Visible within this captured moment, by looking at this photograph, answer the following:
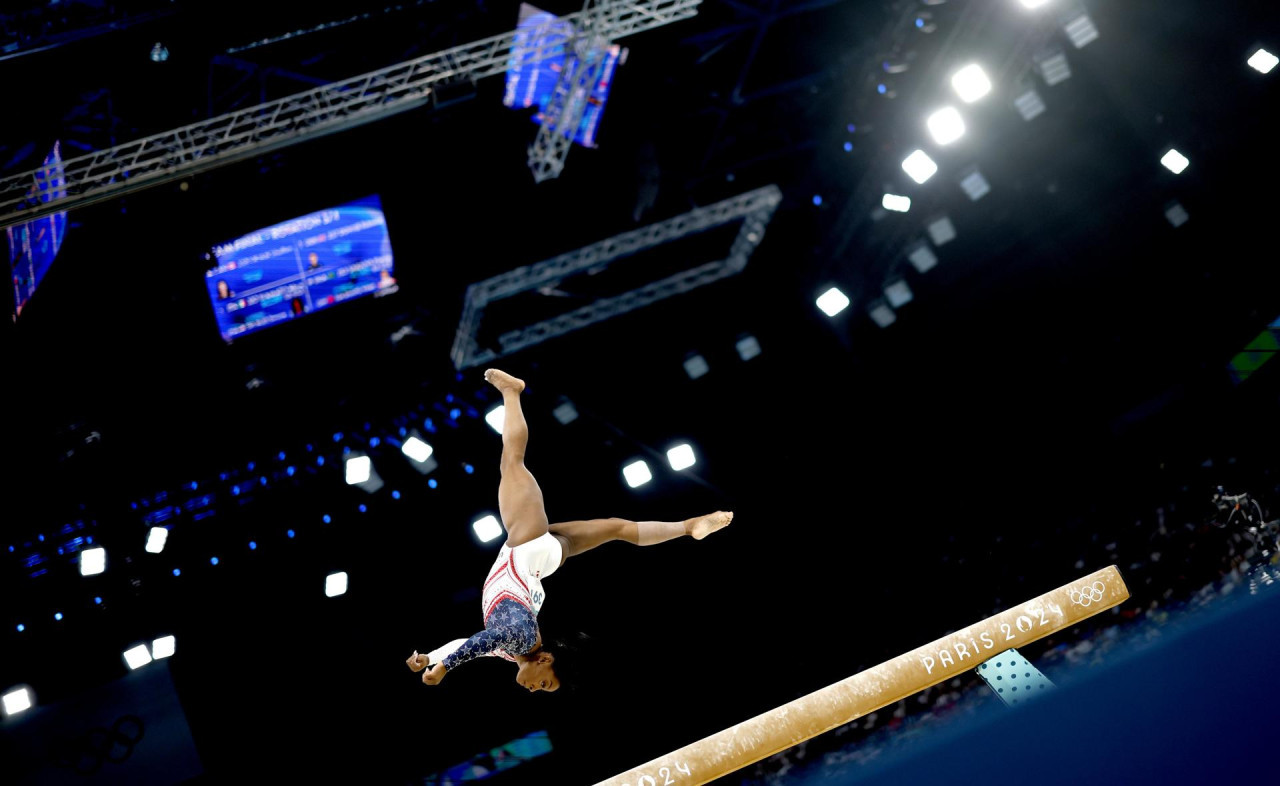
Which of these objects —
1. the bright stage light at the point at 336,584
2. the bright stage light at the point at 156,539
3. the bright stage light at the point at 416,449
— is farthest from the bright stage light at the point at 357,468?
the bright stage light at the point at 156,539

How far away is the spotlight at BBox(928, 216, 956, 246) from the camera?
263 inches

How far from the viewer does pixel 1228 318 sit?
6957 millimetres

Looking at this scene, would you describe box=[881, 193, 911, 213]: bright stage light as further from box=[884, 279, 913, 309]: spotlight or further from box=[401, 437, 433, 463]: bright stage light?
box=[401, 437, 433, 463]: bright stage light

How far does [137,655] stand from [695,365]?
14.6 ft

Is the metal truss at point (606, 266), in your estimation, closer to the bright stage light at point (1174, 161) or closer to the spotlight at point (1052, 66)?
the spotlight at point (1052, 66)

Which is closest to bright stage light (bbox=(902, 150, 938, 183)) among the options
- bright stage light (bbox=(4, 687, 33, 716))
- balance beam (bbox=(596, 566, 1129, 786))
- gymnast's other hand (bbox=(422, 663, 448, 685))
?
balance beam (bbox=(596, 566, 1129, 786))

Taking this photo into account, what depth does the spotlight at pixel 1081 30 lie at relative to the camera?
6.23 meters

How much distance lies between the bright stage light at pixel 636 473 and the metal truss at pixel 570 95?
2.04 meters

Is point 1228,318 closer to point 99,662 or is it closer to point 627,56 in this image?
point 627,56

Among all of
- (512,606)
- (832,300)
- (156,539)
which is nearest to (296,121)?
(512,606)

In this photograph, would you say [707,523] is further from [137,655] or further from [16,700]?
[16,700]

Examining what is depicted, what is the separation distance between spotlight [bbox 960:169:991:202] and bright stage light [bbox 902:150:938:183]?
0.45 meters

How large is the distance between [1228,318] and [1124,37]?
227 cm

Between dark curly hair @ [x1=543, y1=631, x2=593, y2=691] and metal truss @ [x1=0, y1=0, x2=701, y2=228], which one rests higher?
metal truss @ [x1=0, y1=0, x2=701, y2=228]
